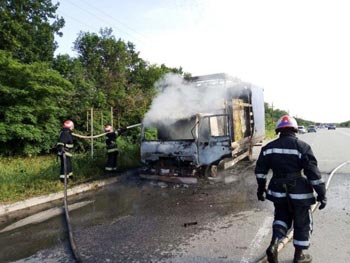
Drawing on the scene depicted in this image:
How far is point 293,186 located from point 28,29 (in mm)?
18742

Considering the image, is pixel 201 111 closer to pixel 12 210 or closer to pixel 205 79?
pixel 205 79

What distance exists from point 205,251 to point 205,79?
6.32 metres

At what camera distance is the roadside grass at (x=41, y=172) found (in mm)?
8041

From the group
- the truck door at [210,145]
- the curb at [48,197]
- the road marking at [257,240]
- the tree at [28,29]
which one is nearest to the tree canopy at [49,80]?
the tree at [28,29]

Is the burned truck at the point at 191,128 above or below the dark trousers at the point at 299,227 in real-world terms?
above

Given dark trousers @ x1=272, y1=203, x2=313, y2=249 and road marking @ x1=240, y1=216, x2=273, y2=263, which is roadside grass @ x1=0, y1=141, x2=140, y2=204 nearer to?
road marking @ x1=240, y1=216, x2=273, y2=263

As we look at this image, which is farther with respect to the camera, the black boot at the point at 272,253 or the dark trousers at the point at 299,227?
the dark trousers at the point at 299,227

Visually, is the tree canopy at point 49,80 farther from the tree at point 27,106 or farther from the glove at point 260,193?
the glove at point 260,193

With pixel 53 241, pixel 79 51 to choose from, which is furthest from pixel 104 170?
pixel 79 51

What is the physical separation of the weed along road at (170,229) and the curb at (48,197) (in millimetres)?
276

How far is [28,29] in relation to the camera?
18.7 meters

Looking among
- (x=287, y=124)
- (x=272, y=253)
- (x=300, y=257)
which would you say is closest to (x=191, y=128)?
(x=287, y=124)

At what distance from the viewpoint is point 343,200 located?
7.03 meters

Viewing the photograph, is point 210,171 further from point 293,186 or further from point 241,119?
point 293,186
